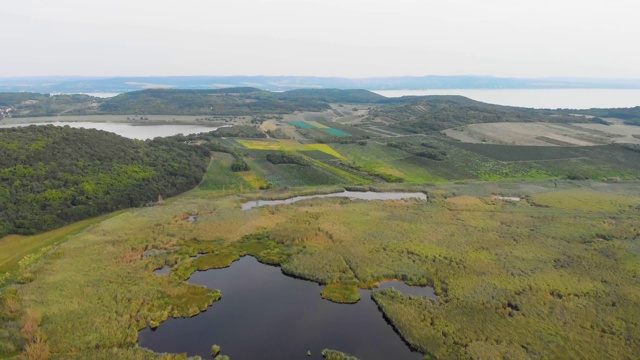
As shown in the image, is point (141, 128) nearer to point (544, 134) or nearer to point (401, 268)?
point (401, 268)

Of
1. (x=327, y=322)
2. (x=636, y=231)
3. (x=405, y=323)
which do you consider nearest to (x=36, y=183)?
(x=327, y=322)

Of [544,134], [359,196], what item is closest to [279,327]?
Result: [359,196]

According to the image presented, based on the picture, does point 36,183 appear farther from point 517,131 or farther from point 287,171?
point 517,131

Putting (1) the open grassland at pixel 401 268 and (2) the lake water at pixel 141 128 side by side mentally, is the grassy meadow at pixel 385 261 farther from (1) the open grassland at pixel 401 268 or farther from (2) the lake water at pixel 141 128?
(2) the lake water at pixel 141 128

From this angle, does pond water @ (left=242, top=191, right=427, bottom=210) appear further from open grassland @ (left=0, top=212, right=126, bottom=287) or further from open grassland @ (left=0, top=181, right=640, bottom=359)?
open grassland @ (left=0, top=212, right=126, bottom=287)

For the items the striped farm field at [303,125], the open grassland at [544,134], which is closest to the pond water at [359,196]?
the open grassland at [544,134]

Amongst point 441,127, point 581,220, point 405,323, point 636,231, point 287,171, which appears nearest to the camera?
point 405,323
